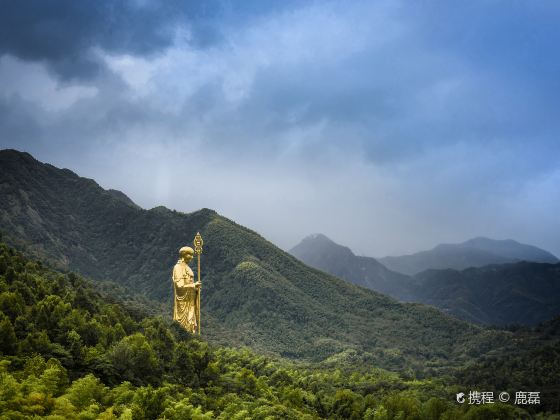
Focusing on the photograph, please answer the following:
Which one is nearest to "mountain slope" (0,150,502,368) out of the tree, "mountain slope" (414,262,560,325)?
"mountain slope" (414,262,560,325)

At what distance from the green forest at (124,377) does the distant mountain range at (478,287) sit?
6557 cm

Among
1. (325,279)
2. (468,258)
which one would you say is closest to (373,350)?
(325,279)

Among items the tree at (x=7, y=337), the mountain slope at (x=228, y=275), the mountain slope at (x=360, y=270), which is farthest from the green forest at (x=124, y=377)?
the mountain slope at (x=360, y=270)

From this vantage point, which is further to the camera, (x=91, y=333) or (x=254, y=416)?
(x=91, y=333)

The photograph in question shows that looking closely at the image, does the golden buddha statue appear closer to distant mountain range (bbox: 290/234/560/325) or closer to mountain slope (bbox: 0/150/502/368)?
mountain slope (bbox: 0/150/502/368)

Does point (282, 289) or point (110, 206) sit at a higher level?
point (110, 206)

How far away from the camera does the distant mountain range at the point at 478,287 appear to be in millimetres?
90694

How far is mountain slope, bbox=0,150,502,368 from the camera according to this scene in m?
57.8

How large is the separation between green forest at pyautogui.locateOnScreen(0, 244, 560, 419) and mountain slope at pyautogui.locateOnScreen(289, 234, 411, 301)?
4415 inches

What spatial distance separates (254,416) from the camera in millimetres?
16875

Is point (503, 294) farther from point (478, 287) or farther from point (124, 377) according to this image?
point (124, 377)

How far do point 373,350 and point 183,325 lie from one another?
37.1 meters

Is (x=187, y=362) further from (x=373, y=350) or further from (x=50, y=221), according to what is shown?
(x=50, y=221)

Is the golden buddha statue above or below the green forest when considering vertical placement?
above
